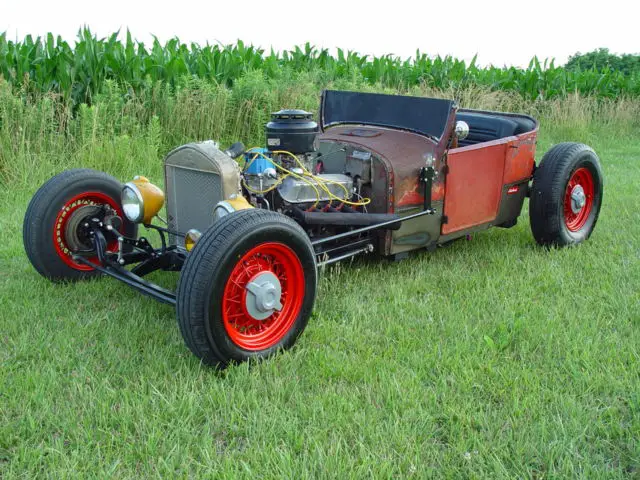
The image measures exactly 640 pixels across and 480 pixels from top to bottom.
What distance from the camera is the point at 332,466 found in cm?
248

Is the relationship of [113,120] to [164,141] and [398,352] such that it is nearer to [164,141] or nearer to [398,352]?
[164,141]

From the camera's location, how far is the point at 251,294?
328 cm

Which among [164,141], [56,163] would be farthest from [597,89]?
[56,163]

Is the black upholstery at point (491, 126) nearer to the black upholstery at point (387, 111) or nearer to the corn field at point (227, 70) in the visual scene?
the black upholstery at point (387, 111)

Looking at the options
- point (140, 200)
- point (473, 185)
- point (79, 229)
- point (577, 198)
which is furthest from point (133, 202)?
point (577, 198)

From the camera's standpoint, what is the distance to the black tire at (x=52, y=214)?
4.18 m

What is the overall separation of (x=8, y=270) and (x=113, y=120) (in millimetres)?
3959

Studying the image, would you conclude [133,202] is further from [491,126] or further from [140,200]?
[491,126]

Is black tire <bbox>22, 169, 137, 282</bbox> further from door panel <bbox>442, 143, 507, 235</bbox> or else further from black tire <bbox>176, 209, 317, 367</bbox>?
door panel <bbox>442, 143, 507, 235</bbox>

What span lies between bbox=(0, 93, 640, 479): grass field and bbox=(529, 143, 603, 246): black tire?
23.7 inches

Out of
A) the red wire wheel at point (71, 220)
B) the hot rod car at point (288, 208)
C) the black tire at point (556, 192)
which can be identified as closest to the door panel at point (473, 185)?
the hot rod car at point (288, 208)

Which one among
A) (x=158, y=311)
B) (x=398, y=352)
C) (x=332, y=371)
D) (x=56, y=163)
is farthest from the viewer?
(x=56, y=163)

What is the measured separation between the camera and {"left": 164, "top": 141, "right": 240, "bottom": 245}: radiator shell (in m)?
3.77

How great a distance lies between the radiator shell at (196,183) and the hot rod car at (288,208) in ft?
0.03
